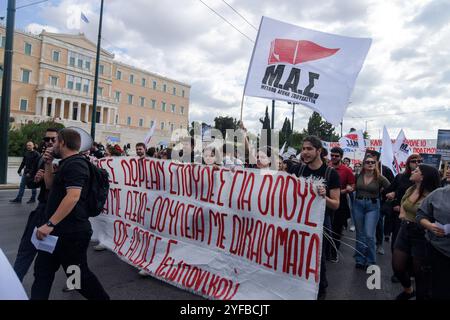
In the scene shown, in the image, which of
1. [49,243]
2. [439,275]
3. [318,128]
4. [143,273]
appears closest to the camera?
[49,243]

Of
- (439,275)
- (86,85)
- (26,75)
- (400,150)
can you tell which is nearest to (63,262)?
(439,275)

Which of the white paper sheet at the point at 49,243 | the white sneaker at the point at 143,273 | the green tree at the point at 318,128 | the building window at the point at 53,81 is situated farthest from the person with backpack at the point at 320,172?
the building window at the point at 53,81

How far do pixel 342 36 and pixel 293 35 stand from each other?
709mm

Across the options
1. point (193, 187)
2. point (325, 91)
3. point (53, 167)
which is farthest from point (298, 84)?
point (53, 167)

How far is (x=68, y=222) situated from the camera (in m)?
3.03

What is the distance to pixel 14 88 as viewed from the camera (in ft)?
194

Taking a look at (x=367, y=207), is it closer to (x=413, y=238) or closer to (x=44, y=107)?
(x=413, y=238)

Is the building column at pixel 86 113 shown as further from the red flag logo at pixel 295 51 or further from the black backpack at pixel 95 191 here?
the black backpack at pixel 95 191

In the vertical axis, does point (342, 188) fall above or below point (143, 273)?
above

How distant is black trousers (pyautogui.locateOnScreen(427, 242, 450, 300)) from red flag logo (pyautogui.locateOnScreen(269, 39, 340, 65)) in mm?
3089

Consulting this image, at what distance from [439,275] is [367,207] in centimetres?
242

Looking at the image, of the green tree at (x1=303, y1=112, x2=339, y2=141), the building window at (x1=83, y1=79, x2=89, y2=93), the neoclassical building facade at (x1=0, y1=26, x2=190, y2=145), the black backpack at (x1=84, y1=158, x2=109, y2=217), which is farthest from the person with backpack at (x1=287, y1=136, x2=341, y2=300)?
the building window at (x1=83, y1=79, x2=89, y2=93)

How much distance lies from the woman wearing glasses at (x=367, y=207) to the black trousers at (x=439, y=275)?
212cm

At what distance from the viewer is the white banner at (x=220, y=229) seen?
11.5 feet
